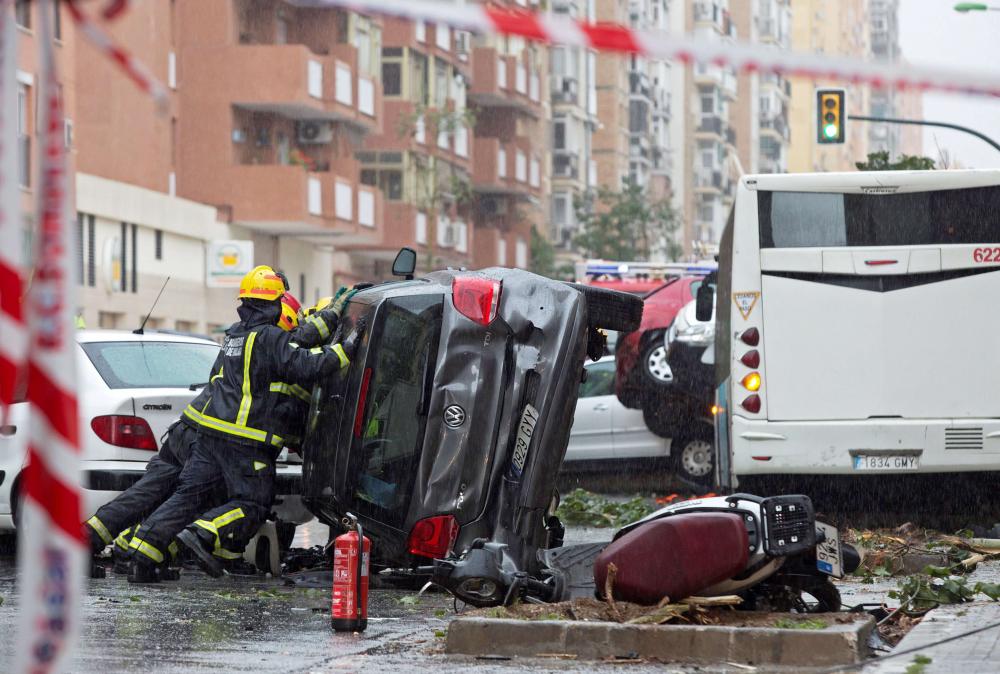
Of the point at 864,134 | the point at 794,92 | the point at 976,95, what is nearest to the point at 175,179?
the point at 976,95

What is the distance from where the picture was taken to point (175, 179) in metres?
45.2

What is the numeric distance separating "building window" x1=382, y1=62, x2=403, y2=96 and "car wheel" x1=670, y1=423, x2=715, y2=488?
128ft

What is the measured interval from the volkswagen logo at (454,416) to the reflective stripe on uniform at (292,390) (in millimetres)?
1353

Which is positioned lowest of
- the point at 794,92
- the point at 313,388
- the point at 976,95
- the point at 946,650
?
the point at 946,650

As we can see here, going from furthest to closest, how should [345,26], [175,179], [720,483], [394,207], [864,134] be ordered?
1. [864,134]
2. [394,207]
3. [345,26]
4. [175,179]
5. [720,483]

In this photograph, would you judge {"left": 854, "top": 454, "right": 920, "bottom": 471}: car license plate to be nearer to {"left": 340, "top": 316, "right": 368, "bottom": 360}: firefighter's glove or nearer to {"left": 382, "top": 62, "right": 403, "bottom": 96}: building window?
{"left": 340, "top": 316, "right": 368, "bottom": 360}: firefighter's glove

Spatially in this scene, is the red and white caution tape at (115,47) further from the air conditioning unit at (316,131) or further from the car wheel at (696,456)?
the air conditioning unit at (316,131)

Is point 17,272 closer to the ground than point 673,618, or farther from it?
farther from it

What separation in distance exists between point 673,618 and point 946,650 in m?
1.11

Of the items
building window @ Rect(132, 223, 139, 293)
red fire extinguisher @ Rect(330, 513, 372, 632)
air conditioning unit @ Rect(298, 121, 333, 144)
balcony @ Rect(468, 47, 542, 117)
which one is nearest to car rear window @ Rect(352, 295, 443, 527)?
red fire extinguisher @ Rect(330, 513, 372, 632)

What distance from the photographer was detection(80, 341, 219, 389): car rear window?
12.4 metres

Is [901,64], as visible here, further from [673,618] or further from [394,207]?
[394,207]

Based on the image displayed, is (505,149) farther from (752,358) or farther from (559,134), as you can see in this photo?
(752,358)

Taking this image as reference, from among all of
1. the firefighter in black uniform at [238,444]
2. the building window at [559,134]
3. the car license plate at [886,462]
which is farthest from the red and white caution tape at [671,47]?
the building window at [559,134]
